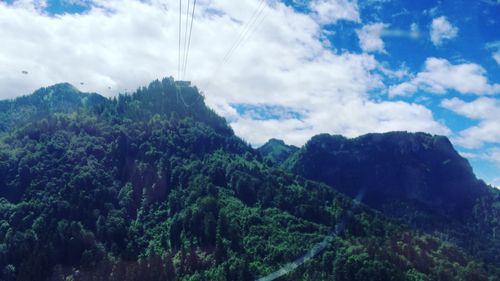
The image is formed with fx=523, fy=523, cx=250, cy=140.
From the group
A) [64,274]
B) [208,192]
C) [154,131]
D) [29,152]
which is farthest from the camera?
[154,131]

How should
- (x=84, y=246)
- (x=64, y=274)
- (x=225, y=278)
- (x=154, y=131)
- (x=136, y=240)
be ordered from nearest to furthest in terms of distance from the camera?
(x=225, y=278)
(x=64, y=274)
(x=84, y=246)
(x=136, y=240)
(x=154, y=131)

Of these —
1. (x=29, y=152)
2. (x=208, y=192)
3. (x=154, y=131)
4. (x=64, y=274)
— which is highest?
(x=154, y=131)

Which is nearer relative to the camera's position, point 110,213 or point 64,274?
point 64,274

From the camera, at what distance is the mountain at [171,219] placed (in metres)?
108

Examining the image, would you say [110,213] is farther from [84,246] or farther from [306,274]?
[306,274]

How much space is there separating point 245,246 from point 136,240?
28220mm

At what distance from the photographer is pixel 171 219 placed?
135 meters

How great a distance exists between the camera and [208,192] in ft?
463

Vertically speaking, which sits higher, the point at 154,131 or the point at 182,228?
the point at 154,131

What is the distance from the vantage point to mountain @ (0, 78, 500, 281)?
108500 millimetres

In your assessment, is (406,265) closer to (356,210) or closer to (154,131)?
(356,210)

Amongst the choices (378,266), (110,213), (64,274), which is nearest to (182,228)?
(110,213)

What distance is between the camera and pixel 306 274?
10238 centimetres

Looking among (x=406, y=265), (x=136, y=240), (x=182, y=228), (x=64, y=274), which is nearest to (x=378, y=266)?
(x=406, y=265)
